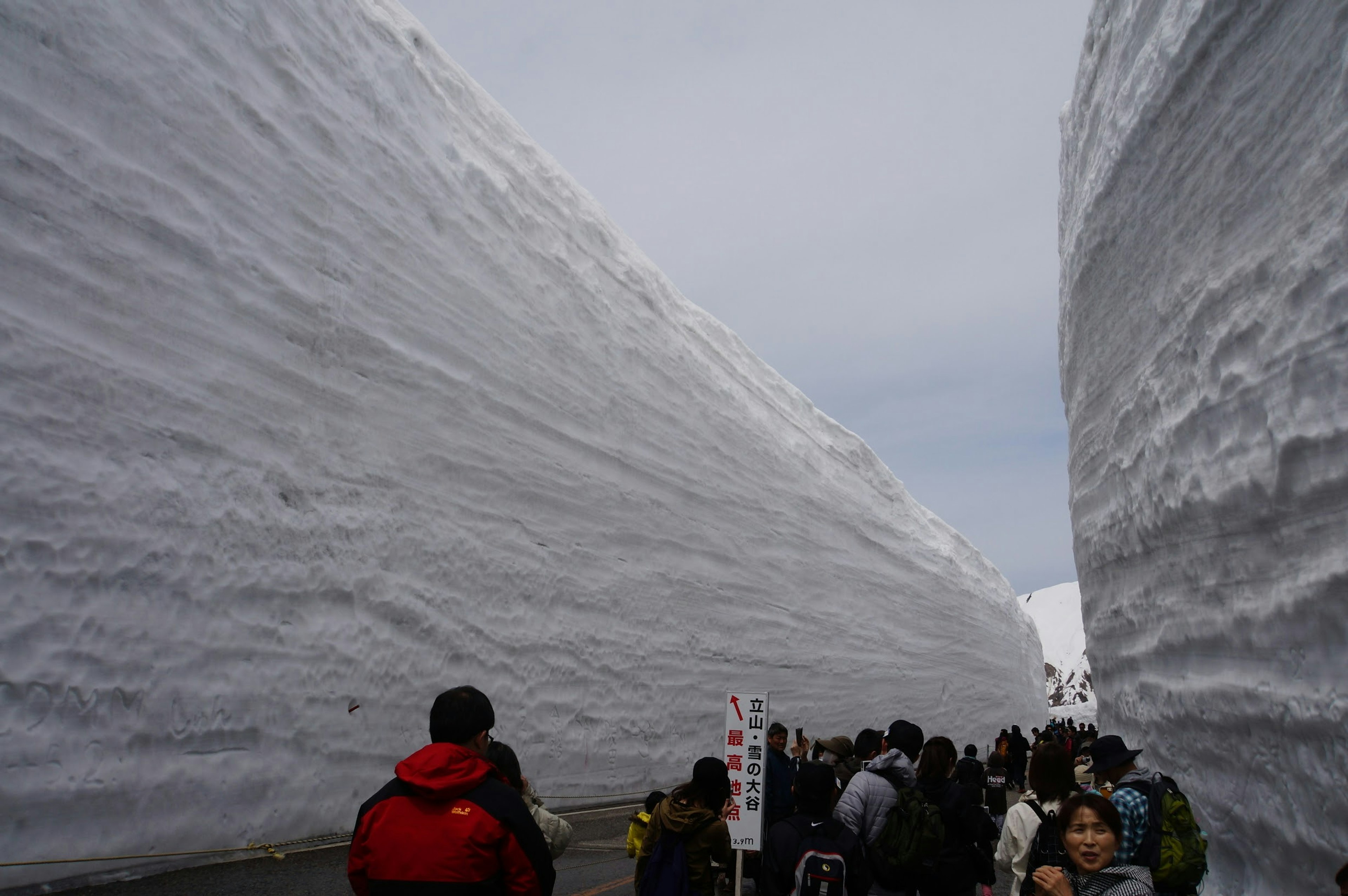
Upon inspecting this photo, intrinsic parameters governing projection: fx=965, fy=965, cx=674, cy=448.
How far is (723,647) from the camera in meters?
13.1

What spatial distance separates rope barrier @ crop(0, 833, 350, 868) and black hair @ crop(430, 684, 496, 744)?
154 inches

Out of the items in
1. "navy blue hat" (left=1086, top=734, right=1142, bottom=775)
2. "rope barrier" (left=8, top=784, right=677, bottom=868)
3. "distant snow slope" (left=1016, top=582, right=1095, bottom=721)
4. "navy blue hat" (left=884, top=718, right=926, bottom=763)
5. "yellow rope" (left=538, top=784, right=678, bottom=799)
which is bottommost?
"rope barrier" (left=8, top=784, right=677, bottom=868)

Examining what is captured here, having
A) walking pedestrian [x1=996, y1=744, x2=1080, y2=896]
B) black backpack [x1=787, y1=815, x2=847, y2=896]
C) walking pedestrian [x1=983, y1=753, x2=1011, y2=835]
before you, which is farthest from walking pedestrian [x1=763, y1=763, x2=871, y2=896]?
walking pedestrian [x1=983, y1=753, x2=1011, y2=835]

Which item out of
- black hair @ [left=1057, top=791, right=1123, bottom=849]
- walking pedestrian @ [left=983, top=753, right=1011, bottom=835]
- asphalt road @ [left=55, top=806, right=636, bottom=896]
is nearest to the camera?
black hair @ [left=1057, top=791, right=1123, bottom=849]

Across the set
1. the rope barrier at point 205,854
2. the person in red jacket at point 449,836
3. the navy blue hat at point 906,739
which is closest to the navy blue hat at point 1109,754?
the navy blue hat at point 906,739

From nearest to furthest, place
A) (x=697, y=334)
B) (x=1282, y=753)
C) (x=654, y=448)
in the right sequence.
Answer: (x=1282, y=753) → (x=654, y=448) → (x=697, y=334)

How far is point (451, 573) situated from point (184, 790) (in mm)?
3222

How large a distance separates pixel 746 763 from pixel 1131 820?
2245mm

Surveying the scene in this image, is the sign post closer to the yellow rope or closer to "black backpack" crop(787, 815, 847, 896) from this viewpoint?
"black backpack" crop(787, 815, 847, 896)

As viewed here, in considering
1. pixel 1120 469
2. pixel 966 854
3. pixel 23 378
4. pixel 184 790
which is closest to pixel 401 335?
pixel 23 378

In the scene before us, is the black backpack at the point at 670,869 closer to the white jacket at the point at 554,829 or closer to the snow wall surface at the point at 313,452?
the white jacket at the point at 554,829

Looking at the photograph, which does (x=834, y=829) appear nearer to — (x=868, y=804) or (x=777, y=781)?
Answer: (x=868, y=804)

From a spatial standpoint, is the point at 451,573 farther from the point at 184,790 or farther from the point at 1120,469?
the point at 1120,469

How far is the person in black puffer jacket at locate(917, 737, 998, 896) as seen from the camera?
3.83 meters
